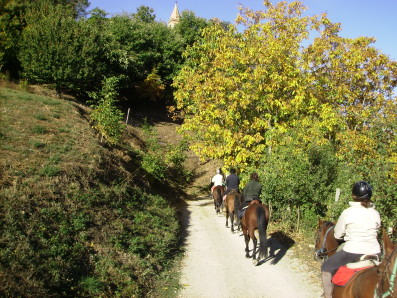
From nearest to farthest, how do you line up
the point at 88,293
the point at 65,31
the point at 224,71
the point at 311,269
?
the point at 88,293
the point at 311,269
the point at 224,71
the point at 65,31

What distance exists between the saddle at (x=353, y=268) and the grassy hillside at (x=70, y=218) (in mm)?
4476

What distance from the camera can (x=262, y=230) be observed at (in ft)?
30.7

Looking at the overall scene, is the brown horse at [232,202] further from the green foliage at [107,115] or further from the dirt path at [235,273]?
the green foliage at [107,115]

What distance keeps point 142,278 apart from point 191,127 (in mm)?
10951

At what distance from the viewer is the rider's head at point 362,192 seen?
4.68 m

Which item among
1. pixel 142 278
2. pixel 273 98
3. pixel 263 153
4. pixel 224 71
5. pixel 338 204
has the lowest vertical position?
pixel 142 278

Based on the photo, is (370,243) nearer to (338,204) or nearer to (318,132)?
(338,204)

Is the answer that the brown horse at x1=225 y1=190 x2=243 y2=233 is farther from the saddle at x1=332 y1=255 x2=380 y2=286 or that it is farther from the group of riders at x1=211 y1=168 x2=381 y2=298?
the saddle at x1=332 y1=255 x2=380 y2=286

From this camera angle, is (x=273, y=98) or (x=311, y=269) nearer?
(x=311, y=269)

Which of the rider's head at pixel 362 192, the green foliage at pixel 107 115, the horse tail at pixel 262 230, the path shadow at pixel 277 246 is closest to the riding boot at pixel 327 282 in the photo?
the rider's head at pixel 362 192

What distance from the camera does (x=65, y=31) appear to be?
2398 cm

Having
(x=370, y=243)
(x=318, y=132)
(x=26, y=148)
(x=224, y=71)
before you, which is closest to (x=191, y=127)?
(x=224, y=71)

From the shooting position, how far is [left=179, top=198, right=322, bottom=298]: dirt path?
7.82 meters

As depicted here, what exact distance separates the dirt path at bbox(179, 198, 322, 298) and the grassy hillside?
898mm
